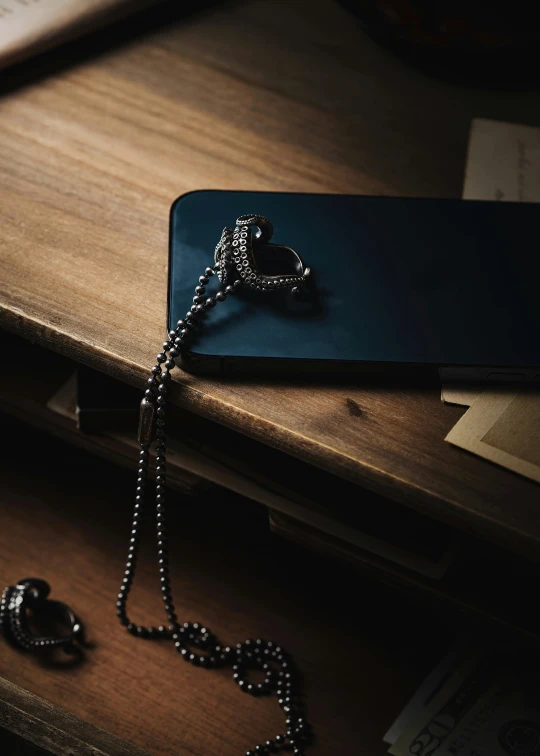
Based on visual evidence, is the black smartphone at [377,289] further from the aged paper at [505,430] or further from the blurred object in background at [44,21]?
the blurred object in background at [44,21]

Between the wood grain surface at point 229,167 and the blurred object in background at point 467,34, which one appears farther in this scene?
the blurred object in background at point 467,34

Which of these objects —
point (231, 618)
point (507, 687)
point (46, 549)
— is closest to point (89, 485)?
point (46, 549)

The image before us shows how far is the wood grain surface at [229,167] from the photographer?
0.52 m

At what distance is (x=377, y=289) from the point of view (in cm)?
57

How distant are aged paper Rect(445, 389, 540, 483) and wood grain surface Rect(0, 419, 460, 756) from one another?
19cm

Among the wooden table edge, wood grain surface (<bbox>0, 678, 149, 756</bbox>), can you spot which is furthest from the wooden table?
wood grain surface (<bbox>0, 678, 149, 756</bbox>)

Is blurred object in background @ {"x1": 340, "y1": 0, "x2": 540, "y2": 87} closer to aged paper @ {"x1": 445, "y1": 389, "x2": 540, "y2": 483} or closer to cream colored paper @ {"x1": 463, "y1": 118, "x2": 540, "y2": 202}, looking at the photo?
cream colored paper @ {"x1": 463, "y1": 118, "x2": 540, "y2": 202}

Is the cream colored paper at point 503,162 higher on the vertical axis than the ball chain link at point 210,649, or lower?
higher

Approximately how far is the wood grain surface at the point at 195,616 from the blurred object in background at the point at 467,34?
484 millimetres

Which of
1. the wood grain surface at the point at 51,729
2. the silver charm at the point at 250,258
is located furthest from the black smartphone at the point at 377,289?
the wood grain surface at the point at 51,729

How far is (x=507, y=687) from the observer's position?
2.24 feet

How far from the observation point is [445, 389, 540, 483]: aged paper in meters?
0.52

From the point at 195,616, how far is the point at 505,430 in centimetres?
33

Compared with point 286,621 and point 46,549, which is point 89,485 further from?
point 286,621
